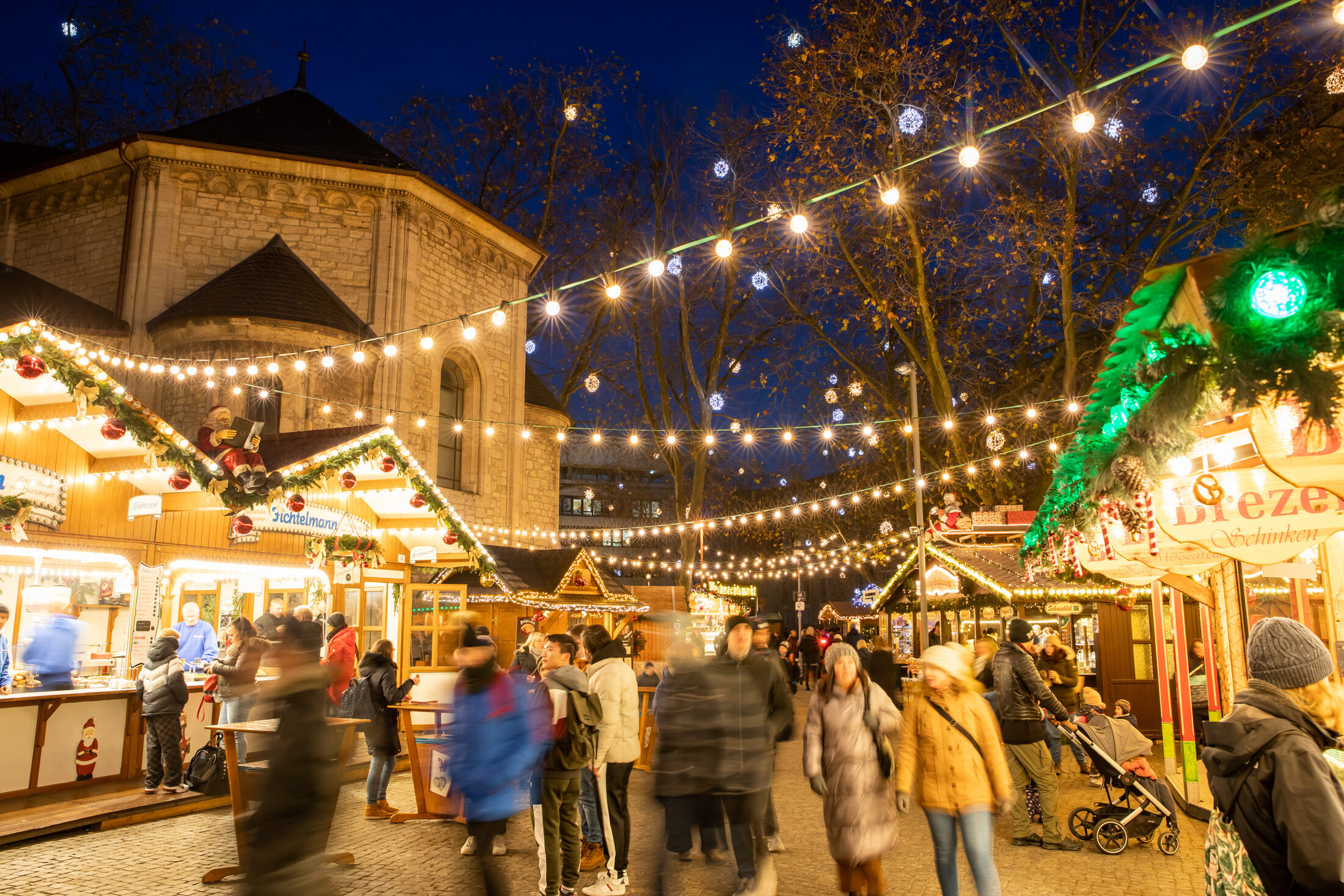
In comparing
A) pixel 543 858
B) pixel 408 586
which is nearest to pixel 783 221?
pixel 408 586

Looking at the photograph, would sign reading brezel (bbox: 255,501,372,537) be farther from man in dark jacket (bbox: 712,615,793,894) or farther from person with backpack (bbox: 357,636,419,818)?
man in dark jacket (bbox: 712,615,793,894)

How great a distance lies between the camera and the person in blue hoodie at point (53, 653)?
8914 mm

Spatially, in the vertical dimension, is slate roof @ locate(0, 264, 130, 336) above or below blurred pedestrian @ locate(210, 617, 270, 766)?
above

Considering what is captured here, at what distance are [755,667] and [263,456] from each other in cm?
759

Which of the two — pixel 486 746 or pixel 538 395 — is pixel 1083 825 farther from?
pixel 538 395

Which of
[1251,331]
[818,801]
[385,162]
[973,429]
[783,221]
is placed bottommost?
[818,801]

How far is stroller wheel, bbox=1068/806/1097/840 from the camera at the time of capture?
757 centimetres

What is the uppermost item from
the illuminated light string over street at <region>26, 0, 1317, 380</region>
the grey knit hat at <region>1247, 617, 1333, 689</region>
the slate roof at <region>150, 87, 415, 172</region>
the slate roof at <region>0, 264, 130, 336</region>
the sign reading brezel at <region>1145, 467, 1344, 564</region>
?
the slate roof at <region>150, 87, 415, 172</region>

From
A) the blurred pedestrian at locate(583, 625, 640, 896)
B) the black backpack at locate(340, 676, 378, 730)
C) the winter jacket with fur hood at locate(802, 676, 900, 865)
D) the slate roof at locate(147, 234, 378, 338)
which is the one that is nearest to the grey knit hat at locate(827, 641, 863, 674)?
the winter jacket with fur hood at locate(802, 676, 900, 865)

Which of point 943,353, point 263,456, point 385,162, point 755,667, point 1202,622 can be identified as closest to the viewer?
point 755,667

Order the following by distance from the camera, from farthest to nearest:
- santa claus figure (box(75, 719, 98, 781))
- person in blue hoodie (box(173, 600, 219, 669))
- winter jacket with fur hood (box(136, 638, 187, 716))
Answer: person in blue hoodie (box(173, 600, 219, 669)), santa claus figure (box(75, 719, 98, 781)), winter jacket with fur hood (box(136, 638, 187, 716))

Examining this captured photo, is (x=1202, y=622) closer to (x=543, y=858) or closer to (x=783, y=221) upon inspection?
(x=543, y=858)

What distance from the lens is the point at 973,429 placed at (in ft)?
63.5

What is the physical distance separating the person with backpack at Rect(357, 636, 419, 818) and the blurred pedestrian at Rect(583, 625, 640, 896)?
121 inches
